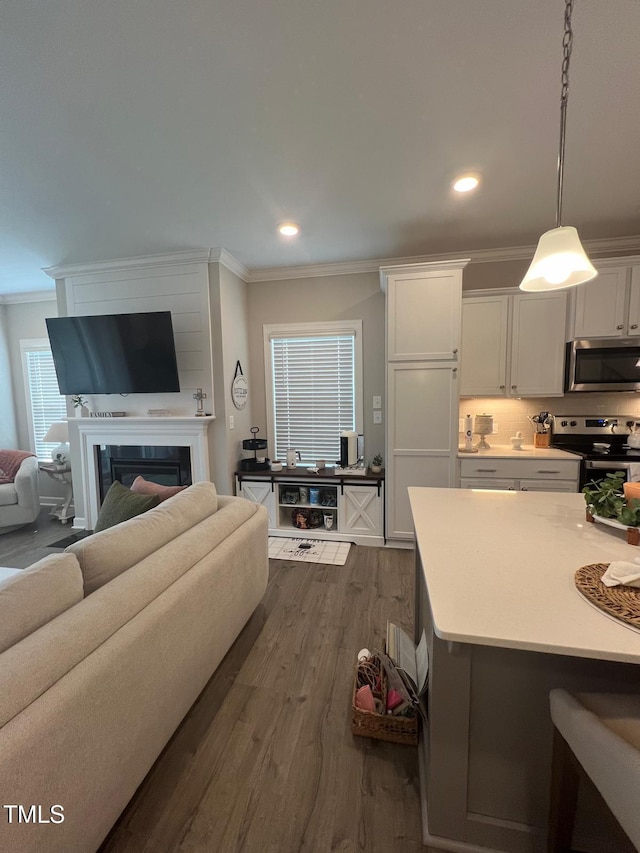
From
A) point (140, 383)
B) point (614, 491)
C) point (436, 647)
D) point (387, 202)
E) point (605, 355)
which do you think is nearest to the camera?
point (436, 647)

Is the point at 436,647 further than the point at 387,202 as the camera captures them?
No

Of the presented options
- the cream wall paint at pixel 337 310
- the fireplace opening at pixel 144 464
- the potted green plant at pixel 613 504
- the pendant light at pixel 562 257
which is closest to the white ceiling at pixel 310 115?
the pendant light at pixel 562 257

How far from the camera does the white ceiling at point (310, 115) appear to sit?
1.27m

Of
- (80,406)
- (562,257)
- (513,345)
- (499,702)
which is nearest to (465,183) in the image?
(562,257)

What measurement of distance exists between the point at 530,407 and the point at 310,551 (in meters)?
2.52

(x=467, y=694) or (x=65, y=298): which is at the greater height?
(x=65, y=298)

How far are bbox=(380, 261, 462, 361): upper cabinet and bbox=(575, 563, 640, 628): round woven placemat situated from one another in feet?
7.44

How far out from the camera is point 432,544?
1268 millimetres

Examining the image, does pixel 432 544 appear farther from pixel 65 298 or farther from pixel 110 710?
pixel 65 298

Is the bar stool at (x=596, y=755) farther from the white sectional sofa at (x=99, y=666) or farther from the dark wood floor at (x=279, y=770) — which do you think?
the white sectional sofa at (x=99, y=666)

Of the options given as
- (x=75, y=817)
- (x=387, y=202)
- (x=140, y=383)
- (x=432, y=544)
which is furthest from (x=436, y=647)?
(x=140, y=383)

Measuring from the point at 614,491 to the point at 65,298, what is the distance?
4725 millimetres

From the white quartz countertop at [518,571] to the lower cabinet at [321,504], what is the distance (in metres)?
1.57

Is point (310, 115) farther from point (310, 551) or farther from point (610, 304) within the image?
point (310, 551)
